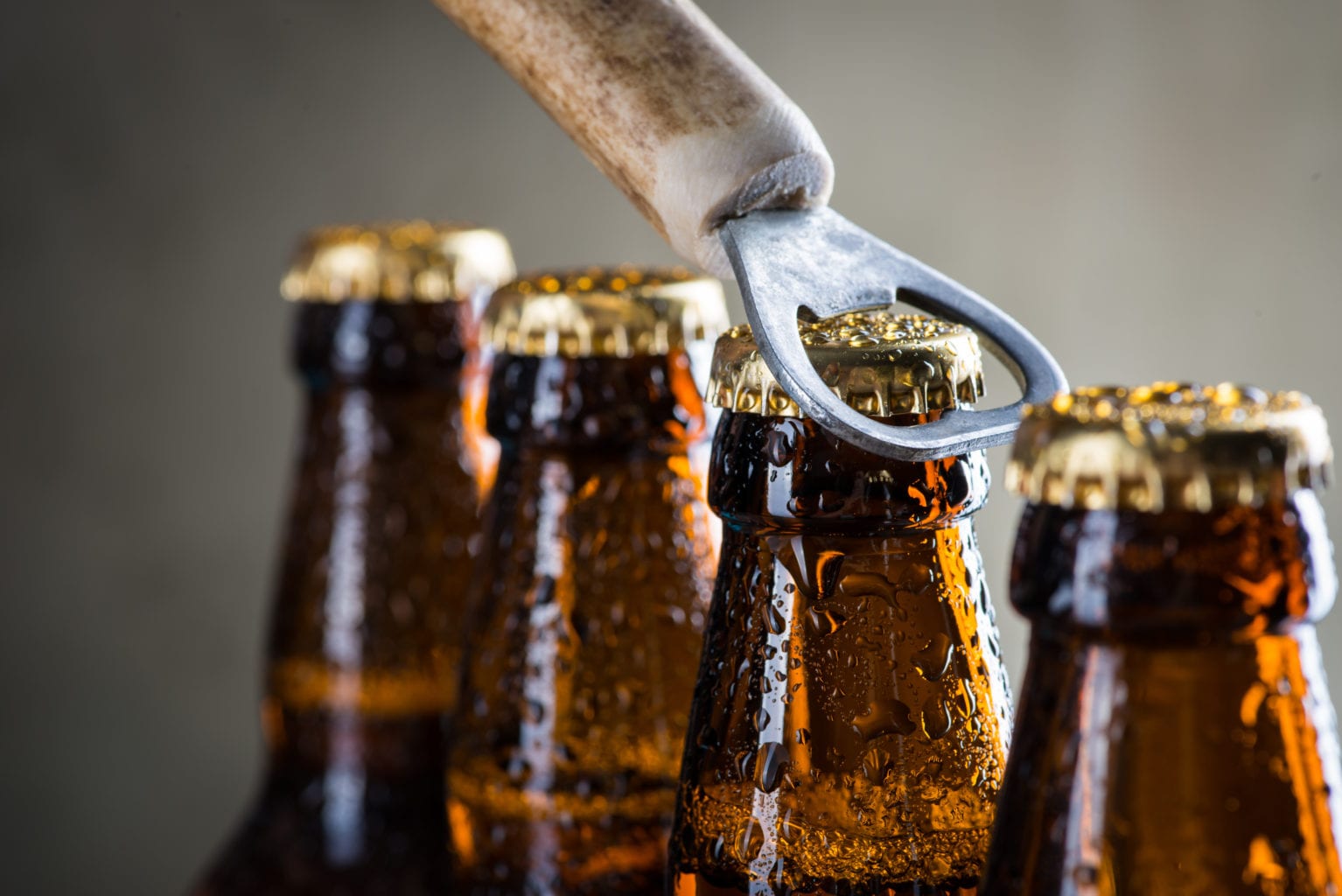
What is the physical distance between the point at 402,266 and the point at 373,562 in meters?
0.13

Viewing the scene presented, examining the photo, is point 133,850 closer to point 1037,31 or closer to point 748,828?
point 1037,31

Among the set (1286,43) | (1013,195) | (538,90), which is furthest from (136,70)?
(538,90)

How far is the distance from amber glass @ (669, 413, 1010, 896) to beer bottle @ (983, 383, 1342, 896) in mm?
50

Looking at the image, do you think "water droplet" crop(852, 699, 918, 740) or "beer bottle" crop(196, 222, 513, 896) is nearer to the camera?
"water droplet" crop(852, 699, 918, 740)

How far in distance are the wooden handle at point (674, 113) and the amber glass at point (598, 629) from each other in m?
0.08

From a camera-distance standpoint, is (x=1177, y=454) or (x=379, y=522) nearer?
(x=1177, y=454)

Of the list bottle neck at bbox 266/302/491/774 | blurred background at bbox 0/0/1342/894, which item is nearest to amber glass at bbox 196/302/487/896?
bottle neck at bbox 266/302/491/774

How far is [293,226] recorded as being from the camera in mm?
1397

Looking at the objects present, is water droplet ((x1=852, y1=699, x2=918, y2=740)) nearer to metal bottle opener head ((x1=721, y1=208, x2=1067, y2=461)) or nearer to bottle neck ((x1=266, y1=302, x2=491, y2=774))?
metal bottle opener head ((x1=721, y1=208, x2=1067, y2=461))

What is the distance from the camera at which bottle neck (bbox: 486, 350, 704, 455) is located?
0.43 meters

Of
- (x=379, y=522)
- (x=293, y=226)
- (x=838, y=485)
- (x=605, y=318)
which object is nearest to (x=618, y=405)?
(x=605, y=318)

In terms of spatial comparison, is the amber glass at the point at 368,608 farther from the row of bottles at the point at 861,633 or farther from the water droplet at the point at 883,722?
the water droplet at the point at 883,722

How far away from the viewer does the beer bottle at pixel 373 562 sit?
631mm

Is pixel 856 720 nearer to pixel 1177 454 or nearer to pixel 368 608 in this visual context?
pixel 1177 454
